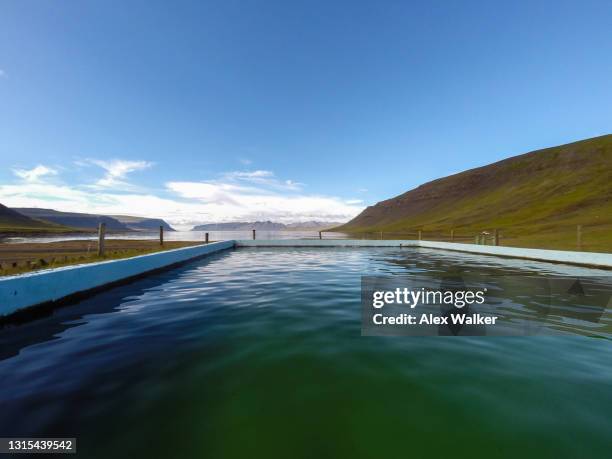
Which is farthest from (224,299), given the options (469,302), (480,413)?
(469,302)

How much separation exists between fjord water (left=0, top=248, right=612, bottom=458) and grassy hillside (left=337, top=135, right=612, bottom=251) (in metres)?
24.3

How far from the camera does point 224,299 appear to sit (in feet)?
22.7

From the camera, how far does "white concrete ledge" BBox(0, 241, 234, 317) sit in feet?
17.9

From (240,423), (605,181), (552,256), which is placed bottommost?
(240,423)

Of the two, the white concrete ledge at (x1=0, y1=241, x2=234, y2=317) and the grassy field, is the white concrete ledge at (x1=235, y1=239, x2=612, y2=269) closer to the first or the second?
the grassy field

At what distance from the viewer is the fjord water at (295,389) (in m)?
2.24

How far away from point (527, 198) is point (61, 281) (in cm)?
11302

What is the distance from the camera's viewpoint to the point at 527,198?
285 feet

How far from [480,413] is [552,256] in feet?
55.8

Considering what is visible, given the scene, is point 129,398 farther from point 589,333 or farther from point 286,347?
point 589,333

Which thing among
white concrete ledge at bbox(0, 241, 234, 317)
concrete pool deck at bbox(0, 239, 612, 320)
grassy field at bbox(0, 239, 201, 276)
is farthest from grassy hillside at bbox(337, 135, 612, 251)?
grassy field at bbox(0, 239, 201, 276)

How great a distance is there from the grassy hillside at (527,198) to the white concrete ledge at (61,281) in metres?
29.3

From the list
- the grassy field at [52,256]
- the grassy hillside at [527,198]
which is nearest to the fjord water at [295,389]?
the grassy field at [52,256]

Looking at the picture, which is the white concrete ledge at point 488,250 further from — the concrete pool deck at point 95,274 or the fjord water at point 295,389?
the fjord water at point 295,389
